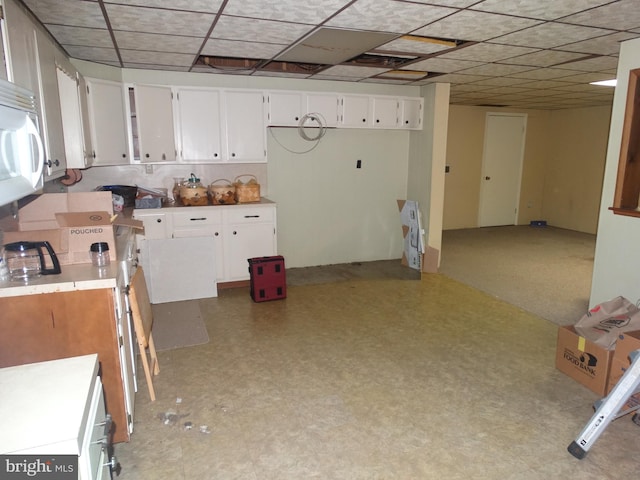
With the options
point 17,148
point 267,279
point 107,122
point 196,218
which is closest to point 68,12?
point 107,122

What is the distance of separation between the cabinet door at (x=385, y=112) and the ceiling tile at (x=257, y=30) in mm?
2130

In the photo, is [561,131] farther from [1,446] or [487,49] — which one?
[1,446]

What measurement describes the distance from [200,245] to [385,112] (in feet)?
9.08

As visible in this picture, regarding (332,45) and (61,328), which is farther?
(332,45)

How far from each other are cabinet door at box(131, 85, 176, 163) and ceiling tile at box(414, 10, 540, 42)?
2.72 m

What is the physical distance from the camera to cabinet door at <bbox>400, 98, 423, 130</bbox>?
5.42m

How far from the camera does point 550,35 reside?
315 cm

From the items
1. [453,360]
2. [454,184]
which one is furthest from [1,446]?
[454,184]

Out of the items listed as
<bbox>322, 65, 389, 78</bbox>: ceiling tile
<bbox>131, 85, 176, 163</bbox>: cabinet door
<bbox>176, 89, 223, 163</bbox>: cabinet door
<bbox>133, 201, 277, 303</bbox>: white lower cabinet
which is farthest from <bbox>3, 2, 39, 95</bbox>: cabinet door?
<bbox>322, 65, 389, 78</bbox>: ceiling tile

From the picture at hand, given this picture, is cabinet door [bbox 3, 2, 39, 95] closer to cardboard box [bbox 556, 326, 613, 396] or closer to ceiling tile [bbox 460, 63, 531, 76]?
cardboard box [bbox 556, 326, 613, 396]

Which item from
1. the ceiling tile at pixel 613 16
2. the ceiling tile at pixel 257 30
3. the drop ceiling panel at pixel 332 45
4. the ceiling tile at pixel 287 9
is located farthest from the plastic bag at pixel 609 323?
the ceiling tile at pixel 257 30

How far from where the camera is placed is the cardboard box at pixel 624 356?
8.12ft

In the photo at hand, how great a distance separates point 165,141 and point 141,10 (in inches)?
80.1

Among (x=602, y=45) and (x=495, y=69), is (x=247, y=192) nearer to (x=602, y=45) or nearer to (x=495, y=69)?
(x=495, y=69)
